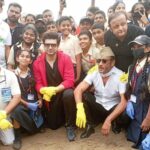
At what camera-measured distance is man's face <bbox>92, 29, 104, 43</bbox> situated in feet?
16.6

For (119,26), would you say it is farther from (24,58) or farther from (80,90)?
(24,58)

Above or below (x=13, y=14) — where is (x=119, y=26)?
below

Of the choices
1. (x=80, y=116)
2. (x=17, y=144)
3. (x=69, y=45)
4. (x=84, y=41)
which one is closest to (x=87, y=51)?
(x=84, y=41)

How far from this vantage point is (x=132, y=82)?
4312 mm

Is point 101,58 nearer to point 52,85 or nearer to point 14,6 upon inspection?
point 52,85

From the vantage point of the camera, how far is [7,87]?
4.45 m

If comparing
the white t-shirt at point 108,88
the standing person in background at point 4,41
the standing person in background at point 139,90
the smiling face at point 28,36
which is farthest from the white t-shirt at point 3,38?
the standing person in background at point 139,90

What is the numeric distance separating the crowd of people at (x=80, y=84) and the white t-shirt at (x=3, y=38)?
27cm

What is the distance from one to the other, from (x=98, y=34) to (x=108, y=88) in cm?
96

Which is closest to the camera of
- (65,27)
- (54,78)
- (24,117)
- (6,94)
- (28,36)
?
(6,94)

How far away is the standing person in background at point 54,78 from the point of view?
184 inches

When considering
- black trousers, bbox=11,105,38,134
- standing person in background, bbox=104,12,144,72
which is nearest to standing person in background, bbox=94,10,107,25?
standing person in background, bbox=104,12,144,72

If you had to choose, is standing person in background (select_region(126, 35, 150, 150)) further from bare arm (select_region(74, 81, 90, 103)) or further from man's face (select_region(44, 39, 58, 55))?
man's face (select_region(44, 39, 58, 55))

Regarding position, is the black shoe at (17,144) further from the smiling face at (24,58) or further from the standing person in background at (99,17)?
the standing person in background at (99,17)
